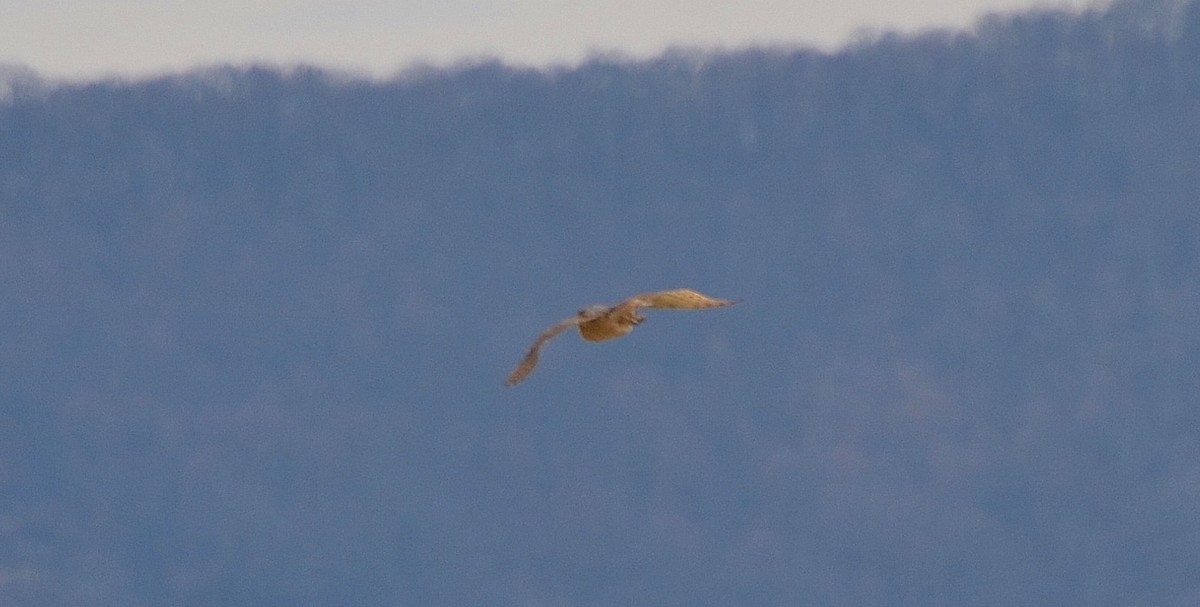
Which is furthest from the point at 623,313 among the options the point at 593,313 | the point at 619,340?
the point at 619,340

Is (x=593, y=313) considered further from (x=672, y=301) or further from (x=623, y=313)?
(x=672, y=301)

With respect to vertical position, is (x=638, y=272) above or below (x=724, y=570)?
above

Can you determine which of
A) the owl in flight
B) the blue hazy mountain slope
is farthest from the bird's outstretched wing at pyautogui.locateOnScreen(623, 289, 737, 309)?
the blue hazy mountain slope

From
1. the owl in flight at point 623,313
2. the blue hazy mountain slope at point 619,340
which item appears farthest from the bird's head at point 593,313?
the blue hazy mountain slope at point 619,340

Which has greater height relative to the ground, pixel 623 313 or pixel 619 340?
pixel 619 340

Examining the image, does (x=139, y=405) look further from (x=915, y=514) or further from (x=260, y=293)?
(x=915, y=514)

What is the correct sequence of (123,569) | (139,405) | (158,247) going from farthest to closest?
(158,247) < (139,405) < (123,569)

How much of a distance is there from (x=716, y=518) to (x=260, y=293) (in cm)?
779

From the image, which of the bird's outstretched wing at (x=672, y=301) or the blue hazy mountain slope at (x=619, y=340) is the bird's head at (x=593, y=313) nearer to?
the bird's outstretched wing at (x=672, y=301)

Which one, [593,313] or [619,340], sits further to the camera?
[619,340]

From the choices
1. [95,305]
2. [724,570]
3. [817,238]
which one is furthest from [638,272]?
[95,305]

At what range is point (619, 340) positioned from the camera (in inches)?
1316

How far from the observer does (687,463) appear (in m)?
33.8

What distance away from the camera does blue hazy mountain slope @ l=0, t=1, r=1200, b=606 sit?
32562mm
